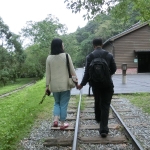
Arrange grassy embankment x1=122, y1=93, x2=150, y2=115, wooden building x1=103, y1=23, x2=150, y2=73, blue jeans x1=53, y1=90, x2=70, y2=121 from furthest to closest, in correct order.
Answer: wooden building x1=103, y1=23, x2=150, y2=73 < grassy embankment x1=122, y1=93, x2=150, y2=115 < blue jeans x1=53, y1=90, x2=70, y2=121

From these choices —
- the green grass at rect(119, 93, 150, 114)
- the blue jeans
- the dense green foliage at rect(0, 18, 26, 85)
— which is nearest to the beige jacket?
the blue jeans

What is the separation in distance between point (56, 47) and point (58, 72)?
0.51m

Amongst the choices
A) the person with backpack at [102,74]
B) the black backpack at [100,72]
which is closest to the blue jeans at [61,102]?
the person with backpack at [102,74]

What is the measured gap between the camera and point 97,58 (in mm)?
4418

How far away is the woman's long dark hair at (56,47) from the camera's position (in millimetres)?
4684

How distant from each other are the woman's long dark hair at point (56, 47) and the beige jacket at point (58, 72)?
7cm

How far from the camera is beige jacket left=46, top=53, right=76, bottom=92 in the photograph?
15.7 ft

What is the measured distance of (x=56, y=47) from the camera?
4742 mm

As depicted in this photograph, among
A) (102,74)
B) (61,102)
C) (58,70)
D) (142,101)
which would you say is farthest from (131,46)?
(102,74)

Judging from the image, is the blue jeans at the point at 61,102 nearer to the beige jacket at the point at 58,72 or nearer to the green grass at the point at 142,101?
the beige jacket at the point at 58,72

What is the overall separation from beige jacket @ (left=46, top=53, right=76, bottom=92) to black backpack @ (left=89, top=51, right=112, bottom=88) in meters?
0.60

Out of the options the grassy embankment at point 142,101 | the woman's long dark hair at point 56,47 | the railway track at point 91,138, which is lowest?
the grassy embankment at point 142,101

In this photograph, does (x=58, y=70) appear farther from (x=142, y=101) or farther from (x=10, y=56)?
(x=10, y=56)

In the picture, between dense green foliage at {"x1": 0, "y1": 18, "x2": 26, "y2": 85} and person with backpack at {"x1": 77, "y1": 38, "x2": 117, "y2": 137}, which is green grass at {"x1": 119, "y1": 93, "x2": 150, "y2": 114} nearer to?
person with backpack at {"x1": 77, "y1": 38, "x2": 117, "y2": 137}
